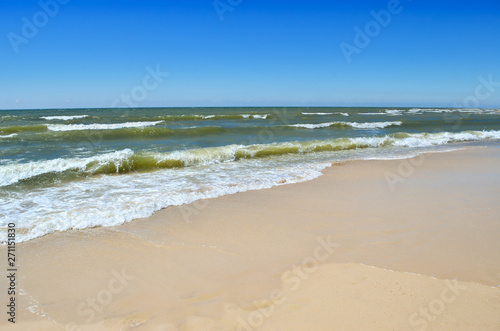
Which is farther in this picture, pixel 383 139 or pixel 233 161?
pixel 383 139

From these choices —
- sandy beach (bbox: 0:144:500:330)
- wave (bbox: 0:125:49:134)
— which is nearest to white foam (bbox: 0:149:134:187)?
sandy beach (bbox: 0:144:500:330)

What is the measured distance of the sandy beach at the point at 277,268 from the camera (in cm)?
254

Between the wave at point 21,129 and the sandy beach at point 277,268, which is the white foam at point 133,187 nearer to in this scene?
the sandy beach at point 277,268

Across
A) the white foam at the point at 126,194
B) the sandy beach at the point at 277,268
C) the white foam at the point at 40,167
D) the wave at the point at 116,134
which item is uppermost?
the wave at the point at 116,134

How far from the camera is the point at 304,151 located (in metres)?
12.7

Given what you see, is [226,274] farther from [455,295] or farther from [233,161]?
[233,161]

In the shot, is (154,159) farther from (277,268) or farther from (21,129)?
(21,129)

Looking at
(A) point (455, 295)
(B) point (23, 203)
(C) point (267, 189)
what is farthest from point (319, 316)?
(B) point (23, 203)

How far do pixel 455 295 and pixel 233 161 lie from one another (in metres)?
8.40

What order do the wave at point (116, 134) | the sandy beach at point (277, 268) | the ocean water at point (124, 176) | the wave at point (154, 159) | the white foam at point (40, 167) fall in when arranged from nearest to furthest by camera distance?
the sandy beach at point (277, 268)
the ocean water at point (124, 176)
the white foam at point (40, 167)
the wave at point (154, 159)
the wave at point (116, 134)

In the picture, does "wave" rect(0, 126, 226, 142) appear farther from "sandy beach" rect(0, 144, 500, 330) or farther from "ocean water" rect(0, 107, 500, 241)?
"sandy beach" rect(0, 144, 500, 330)

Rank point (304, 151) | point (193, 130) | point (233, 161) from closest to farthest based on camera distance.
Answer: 1. point (233, 161)
2. point (304, 151)
3. point (193, 130)

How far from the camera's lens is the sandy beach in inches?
100.0

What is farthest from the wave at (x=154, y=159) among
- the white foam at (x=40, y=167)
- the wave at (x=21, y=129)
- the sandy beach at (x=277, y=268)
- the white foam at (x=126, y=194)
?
the wave at (x=21, y=129)
